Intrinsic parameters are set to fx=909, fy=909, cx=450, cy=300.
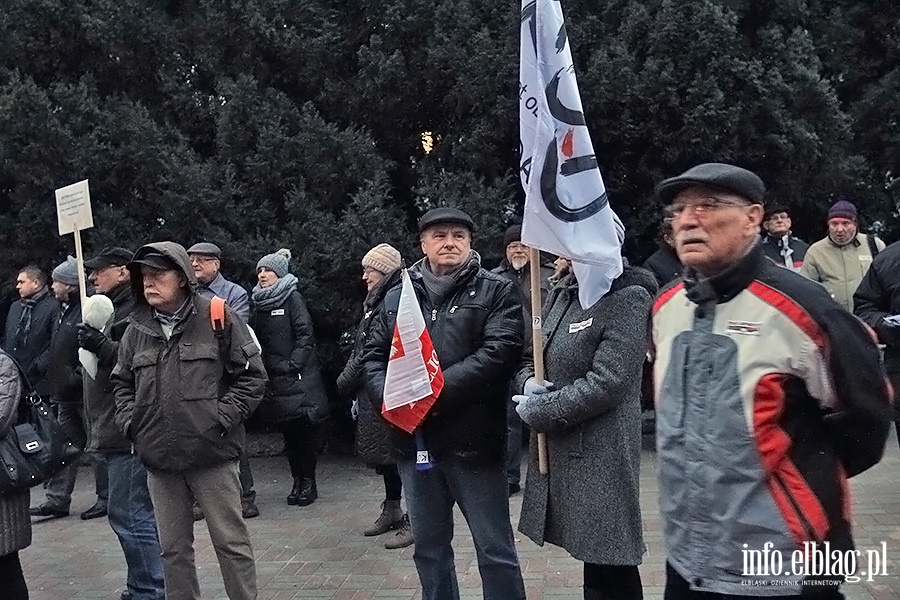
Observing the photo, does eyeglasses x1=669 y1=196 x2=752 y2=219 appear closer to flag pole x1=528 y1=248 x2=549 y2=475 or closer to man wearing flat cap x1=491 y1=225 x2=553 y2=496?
flag pole x1=528 y1=248 x2=549 y2=475

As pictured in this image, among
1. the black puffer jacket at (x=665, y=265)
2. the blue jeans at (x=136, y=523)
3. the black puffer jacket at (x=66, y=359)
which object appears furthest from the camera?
the black puffer jacket at (x=665, y=265)

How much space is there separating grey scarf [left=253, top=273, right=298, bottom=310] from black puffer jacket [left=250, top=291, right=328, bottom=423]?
1.8 inches

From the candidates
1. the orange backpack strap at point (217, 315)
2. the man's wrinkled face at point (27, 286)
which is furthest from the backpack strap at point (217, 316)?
the man's wrinkled face at point (27, 286)

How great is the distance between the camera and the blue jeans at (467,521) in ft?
13.4

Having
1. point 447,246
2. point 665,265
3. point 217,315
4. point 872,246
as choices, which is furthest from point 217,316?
point 872,246

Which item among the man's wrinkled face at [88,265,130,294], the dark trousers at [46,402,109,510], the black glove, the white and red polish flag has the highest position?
the man's wrinkled face at [88,265,130,294]

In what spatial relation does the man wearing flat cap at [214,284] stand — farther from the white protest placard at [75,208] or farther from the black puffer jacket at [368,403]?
the black puffer jacket at [368,403]

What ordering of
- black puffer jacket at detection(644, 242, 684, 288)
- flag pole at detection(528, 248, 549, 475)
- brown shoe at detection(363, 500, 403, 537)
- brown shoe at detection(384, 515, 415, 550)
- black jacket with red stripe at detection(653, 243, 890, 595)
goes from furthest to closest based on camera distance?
black puffer jacket at detection(644, 242, 684, 288), brown shoe at detection(363, 500, 403, 537), brown shoe at detection(384, 515, 415, 550), flag pole at detection(528, 248, 549, 475), black jacket with red stripe at detection(653, 243, 890, 595)

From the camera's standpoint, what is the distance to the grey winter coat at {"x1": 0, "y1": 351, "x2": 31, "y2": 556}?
4.29 metres

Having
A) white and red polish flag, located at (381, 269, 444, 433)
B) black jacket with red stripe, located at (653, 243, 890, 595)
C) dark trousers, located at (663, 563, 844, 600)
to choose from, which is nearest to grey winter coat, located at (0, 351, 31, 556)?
white and red polish flag, located at (381, 269, 444, 433)

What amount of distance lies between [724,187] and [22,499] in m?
3.64

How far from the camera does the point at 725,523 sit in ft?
8.50

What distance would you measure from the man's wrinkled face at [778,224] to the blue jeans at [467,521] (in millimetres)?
4687

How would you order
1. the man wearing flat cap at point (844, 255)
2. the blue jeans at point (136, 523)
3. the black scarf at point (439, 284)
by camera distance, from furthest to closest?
the man wearing flat cap at point (844, 255), the blue jeans at point (136, 523), the black scarf at point (439, 284)
